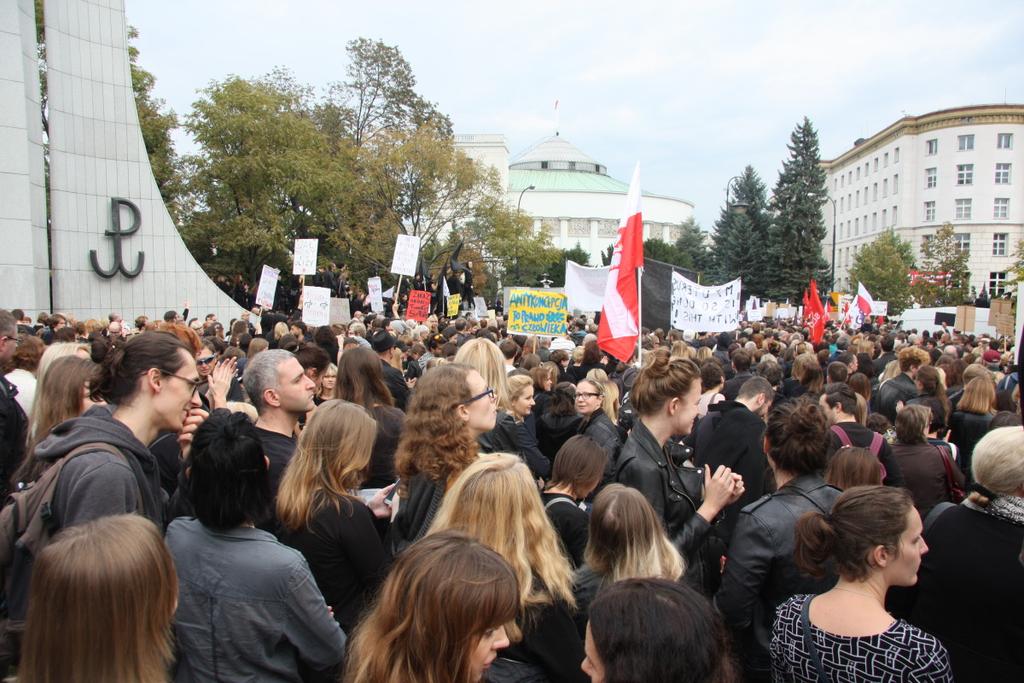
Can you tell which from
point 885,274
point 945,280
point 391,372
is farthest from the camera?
point 885,274

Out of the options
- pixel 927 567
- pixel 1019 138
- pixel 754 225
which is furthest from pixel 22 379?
pixel 1019 138

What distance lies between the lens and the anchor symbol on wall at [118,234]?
66.7 ft

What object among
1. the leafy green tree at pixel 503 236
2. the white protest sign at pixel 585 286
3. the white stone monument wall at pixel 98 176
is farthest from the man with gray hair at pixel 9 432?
the leafy green tree at pixel 503 236

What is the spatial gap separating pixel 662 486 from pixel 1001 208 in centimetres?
8000

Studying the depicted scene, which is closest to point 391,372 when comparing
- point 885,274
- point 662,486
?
point 662,486

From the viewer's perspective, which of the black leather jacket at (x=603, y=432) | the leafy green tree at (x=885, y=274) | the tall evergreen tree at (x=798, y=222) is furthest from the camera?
the tall evergreen tree at (x=798, y=222)

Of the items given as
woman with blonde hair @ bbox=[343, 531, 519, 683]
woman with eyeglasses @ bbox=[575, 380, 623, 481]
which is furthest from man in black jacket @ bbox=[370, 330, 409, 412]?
woman with blonde hair @ bbox=[343, 531, 519, 683]

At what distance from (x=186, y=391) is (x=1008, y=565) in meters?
3.52

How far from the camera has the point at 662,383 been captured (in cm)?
415

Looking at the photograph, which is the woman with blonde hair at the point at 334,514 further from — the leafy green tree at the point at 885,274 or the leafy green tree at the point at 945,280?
the leafy green tree at the point at 945,280

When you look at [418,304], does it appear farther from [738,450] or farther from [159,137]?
[159,137]

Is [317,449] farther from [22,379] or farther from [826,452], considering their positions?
[22,379]

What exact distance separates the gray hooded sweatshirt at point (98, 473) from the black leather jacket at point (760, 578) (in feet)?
8.17

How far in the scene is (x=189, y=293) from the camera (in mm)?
21906
